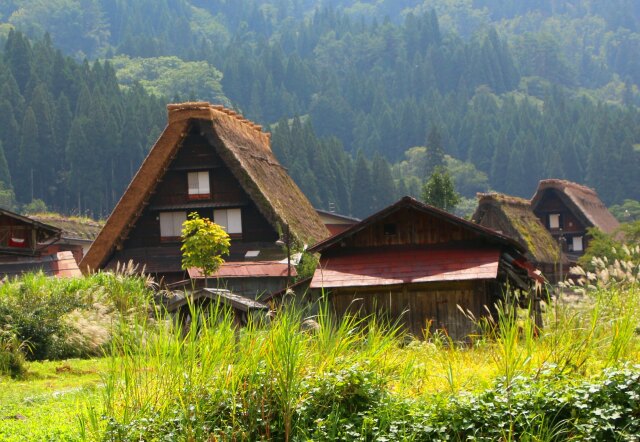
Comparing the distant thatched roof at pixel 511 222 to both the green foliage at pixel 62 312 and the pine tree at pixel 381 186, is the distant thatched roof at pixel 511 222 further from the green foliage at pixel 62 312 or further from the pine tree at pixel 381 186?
the pine tree at pixel 381 186

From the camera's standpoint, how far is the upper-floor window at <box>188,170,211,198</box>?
38750mm

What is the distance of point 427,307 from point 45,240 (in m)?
15.9

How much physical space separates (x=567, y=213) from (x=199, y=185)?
120 ft

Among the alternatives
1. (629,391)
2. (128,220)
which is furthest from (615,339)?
(128,220)

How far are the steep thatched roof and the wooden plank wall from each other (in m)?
14.1

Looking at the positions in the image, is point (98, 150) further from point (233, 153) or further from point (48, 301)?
point (48, 301)

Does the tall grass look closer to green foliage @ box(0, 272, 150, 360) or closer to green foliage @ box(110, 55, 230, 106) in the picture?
A: green foliage @ box(0, 272, 150, 360)

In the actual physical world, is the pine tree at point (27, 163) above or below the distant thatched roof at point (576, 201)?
above

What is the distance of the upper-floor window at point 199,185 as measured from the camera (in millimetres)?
38750

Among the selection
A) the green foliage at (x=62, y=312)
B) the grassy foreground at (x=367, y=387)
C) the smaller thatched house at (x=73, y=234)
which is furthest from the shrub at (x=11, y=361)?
the smaller thatched house at (x=73, y=234)

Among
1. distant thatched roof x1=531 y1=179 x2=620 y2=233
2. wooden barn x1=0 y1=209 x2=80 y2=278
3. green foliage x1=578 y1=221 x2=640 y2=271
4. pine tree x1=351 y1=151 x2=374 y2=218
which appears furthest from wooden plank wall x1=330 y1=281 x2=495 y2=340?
pine tree x1=351 y1=151 x2=374 y2=218

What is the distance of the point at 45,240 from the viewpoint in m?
34.3

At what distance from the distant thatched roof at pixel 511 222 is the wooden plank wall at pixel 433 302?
3058cm

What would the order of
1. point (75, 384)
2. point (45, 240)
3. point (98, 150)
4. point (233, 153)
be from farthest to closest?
point (98, 150)
point (233, 153)
point (45, 240)
point (75, 384)
